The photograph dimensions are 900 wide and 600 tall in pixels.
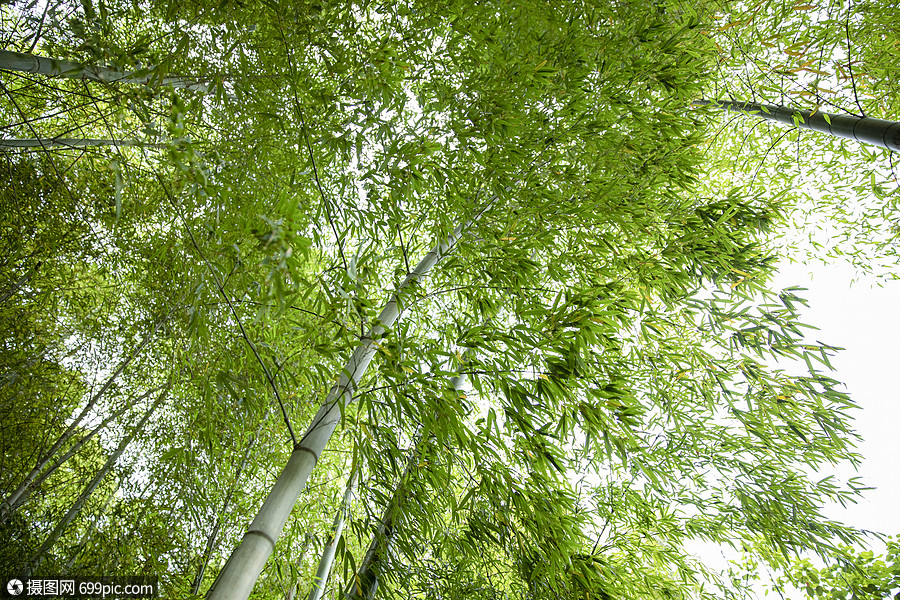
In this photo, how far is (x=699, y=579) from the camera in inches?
101

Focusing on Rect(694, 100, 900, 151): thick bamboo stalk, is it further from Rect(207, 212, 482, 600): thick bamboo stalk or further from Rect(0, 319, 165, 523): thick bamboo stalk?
Rect(0, 319, 165, 523): thick bamboo stalk

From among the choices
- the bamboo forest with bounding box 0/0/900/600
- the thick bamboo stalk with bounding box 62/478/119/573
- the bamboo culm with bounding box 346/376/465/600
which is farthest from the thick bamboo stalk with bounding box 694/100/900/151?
the thick bamboo stalk with bounding box 62/478/119/573

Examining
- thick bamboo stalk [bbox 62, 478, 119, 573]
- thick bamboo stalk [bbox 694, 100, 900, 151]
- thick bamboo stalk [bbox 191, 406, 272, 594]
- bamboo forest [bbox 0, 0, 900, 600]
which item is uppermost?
thick bamboo stalk [bbox 694, 100, 900, 151]

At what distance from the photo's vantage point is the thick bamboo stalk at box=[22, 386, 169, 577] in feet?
9.30

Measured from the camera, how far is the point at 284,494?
1.39 m

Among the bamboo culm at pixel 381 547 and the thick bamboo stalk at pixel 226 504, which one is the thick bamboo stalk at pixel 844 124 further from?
the thick bamboo stalk at pixel 226 504

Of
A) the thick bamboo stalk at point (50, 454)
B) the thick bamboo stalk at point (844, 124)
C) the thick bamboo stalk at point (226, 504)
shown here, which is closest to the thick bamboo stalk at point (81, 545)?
the thick bamboo stalk at point (50, 454)

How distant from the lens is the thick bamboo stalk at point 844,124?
1.76 meters

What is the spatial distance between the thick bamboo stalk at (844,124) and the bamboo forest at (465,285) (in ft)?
0.06

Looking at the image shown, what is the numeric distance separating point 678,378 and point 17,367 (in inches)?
154

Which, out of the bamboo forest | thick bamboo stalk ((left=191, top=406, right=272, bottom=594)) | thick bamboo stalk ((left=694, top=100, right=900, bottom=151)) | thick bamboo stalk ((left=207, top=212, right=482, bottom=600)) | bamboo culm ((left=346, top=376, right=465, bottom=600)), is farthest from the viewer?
thick bamboo stalk ((left=191, top=406, right=272, bottom=594))

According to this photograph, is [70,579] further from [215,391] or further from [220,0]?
[220,0]

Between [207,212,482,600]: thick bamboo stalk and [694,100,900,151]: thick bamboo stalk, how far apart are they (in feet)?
5.42

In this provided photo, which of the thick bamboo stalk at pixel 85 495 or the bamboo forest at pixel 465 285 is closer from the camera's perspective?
the bamboo forest at pixel 465 285
